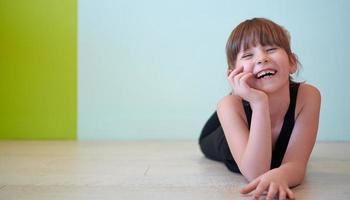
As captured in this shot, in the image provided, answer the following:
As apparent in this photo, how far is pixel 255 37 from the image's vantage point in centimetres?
86

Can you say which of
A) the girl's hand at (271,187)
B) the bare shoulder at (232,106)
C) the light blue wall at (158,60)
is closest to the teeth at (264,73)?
the bare shoulder at (232,106)

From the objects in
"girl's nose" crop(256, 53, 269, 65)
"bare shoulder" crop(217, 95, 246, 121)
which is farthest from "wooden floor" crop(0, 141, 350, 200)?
"girl's nose" crop(256, 53, 269, 65)

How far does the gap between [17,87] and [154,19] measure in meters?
0.79

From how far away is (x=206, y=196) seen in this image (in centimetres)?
70

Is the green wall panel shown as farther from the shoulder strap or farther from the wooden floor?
the shoulder strap

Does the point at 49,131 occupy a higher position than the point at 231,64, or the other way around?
the point at 231,64

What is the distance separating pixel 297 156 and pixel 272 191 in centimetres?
20

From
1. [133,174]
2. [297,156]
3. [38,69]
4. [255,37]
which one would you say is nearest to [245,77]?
[255,37]

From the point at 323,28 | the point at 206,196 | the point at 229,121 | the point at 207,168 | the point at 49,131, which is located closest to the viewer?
the point at 206,196

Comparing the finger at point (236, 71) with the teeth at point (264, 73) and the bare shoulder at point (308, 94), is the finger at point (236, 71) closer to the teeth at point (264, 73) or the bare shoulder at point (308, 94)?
the teeth at point (264, 73)

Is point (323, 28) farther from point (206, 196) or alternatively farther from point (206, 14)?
point (206, 196)

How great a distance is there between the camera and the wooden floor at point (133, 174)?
73 cm

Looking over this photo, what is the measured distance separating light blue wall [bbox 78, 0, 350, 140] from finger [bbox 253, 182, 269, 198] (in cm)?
106

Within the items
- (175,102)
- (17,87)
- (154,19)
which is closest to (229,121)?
(175,102)
